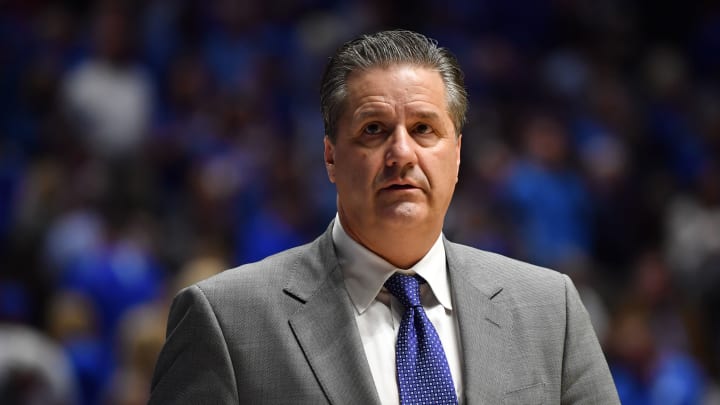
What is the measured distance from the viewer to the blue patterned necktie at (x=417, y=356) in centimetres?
213

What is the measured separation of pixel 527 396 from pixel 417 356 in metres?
0.22

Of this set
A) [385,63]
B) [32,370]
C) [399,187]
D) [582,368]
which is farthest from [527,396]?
[32,370]

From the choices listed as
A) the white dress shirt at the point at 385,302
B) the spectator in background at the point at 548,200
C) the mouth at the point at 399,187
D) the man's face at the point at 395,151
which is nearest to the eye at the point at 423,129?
the man's face at the point at 395,151

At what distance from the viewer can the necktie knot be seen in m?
2.24

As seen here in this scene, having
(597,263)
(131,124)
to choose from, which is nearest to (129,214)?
(131,124)

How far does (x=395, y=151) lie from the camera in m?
2.18

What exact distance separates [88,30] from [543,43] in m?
3.48

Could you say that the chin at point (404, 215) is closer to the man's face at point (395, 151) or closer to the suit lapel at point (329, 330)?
the man's face at point (395, 151)

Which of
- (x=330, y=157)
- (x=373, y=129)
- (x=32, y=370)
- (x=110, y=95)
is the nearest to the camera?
(x=373, y=129)

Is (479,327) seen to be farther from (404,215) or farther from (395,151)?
(395,151)

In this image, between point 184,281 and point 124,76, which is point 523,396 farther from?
point 124,76

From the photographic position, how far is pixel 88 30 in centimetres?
760

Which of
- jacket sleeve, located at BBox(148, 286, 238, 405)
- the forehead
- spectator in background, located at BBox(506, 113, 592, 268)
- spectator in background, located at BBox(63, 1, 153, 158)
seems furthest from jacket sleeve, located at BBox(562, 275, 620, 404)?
spectator in background, located at BBox(63, 1, 153, 158)

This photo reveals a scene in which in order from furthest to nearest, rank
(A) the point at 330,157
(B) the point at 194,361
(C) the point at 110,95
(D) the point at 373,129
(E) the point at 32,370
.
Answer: (C) the point at 110,95
(E) the point at 32,370
(A) the point at 330,157
(D) the point at 373,129
(B) the point at 194,361
